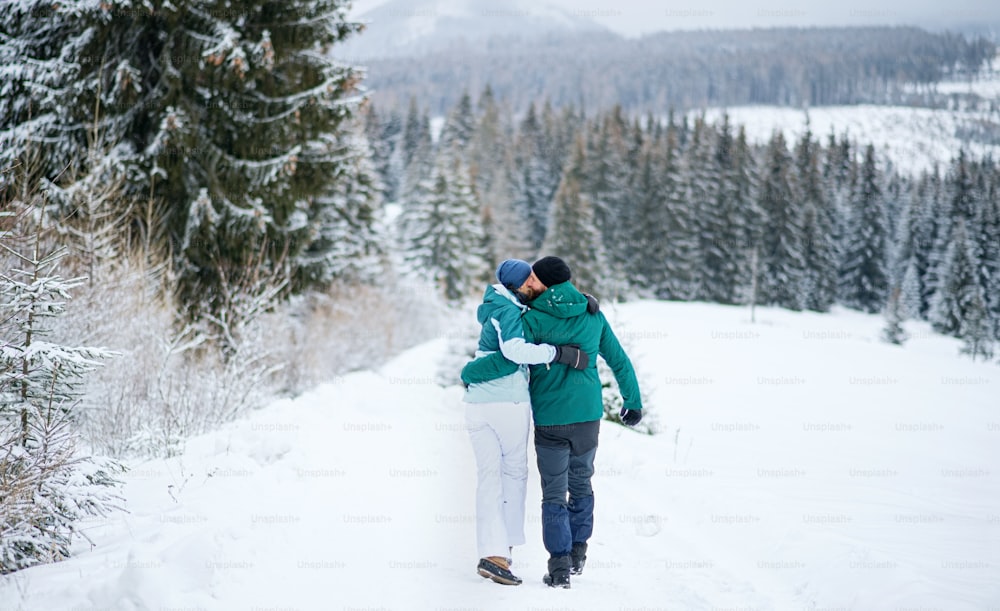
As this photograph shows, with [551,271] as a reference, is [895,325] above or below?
below

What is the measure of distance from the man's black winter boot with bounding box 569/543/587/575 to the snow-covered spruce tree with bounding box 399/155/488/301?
33.2 meters

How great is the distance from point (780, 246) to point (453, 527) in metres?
54.9

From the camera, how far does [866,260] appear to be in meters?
60.8

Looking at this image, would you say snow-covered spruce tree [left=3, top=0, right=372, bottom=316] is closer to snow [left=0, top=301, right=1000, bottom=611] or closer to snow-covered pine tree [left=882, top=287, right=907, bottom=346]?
snow [left=0, top=301, right=1000, bottom=611]

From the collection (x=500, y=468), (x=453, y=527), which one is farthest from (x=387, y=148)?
(x=500, y=468)

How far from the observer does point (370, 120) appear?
72750 millimetres

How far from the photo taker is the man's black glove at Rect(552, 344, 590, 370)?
434 centimetres

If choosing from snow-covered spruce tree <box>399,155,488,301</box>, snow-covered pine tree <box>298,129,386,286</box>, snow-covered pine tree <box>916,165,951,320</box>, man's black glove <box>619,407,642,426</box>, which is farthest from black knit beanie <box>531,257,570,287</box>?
snow-covered pine tree <box>916,165,951,320</box>

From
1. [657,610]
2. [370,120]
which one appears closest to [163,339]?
[657,610]

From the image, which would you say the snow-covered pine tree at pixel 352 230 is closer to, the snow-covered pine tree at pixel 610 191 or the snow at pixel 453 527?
the snow at pixel 453 527

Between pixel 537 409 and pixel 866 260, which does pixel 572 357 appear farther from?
pixel 866 260

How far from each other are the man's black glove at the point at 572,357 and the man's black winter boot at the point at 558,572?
1.27 m

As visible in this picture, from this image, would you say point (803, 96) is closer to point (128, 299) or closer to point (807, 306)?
point (807, 306)

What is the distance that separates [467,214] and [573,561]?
35.9 metres
